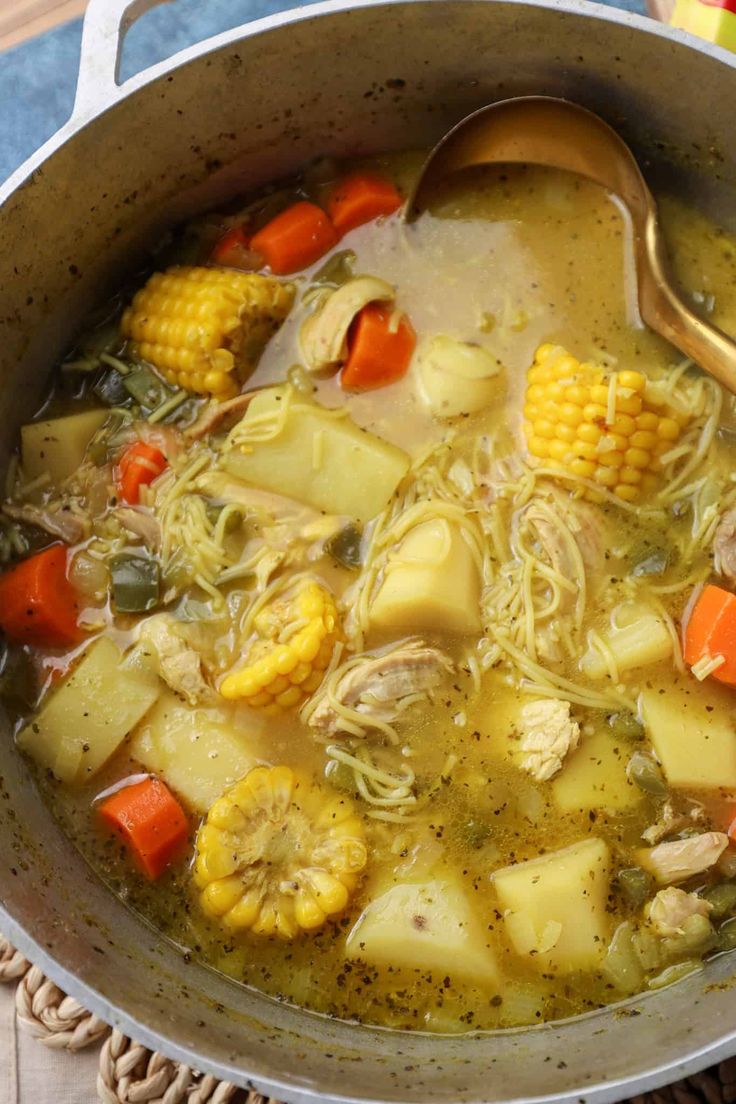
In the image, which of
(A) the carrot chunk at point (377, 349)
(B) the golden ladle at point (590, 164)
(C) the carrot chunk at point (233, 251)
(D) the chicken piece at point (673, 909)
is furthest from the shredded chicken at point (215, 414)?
(D) the chicken piece at point (673, 909)

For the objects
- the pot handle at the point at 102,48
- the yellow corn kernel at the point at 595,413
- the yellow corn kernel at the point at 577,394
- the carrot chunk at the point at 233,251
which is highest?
the pot handle at the point at 102,48

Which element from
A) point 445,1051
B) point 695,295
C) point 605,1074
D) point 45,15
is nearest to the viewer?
point 605,1074

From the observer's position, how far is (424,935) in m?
3.55

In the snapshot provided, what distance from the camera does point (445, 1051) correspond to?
11.6 feet

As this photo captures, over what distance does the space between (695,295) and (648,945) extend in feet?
7.85

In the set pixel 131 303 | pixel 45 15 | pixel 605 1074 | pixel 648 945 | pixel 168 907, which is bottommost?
pixel 648 945

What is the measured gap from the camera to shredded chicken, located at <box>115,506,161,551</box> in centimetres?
393

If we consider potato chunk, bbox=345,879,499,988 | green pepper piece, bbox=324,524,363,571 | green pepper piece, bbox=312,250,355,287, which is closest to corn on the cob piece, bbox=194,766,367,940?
potato chunk, bbox=345,879,499,988

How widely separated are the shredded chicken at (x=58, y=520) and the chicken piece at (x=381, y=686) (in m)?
1.07

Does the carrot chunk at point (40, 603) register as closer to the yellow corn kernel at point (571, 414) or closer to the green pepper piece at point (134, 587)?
the green pepper piece at point (134, 587)

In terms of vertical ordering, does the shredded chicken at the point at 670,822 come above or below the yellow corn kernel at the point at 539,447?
below

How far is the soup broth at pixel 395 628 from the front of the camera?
3.61 m

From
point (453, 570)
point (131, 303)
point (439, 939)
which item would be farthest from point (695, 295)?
point (439, 939)

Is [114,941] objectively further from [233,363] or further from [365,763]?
[233,363]
